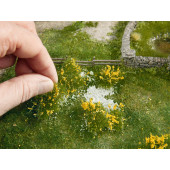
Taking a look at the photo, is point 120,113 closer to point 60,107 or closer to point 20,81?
point 60,107

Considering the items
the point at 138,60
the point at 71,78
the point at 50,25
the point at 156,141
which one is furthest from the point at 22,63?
the point at 50,25

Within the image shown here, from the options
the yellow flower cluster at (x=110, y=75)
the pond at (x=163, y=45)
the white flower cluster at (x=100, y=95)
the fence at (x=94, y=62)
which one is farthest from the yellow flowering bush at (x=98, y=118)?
the pond at (x=163, y=45)

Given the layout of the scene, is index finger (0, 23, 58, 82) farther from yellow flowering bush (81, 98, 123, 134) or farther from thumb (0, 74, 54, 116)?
yellow flowering bush (81, 98, 123, 134)

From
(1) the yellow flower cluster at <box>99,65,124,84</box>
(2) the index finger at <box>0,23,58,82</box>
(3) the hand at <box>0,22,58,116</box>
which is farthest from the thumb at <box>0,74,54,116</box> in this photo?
(1) the yellow flower cluster at <box>99,65,124,84</box>

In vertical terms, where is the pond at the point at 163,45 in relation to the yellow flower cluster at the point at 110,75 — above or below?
above

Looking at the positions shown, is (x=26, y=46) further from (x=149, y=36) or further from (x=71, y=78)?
(x=149, y=36)

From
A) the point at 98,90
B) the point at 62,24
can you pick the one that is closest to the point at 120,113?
the point at 98,90

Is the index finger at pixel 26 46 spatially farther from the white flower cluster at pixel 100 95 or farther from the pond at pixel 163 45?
the pond at pixel 163 45

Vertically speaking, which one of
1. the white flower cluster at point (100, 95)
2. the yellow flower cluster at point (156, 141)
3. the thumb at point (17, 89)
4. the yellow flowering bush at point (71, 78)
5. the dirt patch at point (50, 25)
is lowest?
the yellow flower cluster at point (156, 141)
